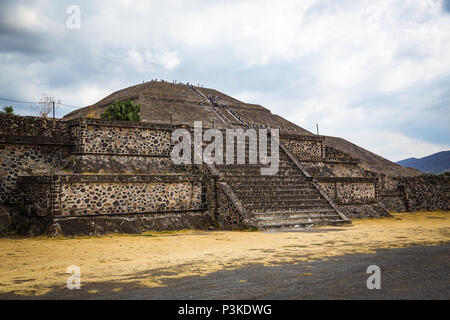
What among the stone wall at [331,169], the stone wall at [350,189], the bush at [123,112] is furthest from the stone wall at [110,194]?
the stone wall at [331,169]

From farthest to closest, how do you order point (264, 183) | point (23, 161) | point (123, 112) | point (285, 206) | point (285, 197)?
point (123, 112), point (264, 183), point (285, 197), point (285, 206), point (23, 161)

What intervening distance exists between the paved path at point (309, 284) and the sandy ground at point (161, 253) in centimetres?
38

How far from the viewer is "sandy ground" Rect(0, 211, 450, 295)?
640 centimetres

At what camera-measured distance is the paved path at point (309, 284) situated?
4969 millimetres

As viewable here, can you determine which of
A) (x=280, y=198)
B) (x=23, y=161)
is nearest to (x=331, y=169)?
(x=280, y=198)

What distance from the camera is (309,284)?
18.0 ft

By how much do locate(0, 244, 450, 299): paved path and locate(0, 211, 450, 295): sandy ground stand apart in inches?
15.1

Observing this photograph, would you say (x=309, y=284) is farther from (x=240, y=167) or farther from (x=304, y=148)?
(x=304, y=148)

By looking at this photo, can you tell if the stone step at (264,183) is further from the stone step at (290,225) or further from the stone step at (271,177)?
the stone step at (290,225)

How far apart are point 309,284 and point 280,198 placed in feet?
32.2

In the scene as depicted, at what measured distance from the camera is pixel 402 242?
381 inches

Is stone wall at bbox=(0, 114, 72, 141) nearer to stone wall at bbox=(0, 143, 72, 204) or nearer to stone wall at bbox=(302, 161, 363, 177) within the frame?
stone wall at bbox=(0, 143, 72, 204)
